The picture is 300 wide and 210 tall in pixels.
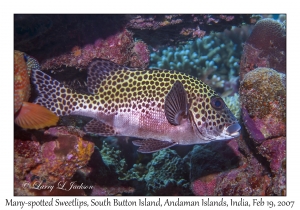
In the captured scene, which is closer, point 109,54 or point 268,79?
point 268,79

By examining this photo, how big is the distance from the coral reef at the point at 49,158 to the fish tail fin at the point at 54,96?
32 centimetres

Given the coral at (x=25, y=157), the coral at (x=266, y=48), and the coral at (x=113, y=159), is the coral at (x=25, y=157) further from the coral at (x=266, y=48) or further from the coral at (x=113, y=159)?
the coral at (x=266, y=48)

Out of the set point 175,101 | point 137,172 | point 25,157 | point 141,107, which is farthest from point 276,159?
point 25,157

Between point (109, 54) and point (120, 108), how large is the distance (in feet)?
4.26

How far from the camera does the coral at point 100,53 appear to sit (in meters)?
3.97

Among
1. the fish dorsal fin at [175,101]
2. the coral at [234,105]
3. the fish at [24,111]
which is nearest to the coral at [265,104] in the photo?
the fish dorsal fin at [175,101]

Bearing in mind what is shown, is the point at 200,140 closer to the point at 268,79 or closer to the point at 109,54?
the point at 268,79

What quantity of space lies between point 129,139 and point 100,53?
222 cm

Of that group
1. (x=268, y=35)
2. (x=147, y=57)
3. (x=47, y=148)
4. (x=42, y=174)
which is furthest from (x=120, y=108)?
(x=268, y=35)

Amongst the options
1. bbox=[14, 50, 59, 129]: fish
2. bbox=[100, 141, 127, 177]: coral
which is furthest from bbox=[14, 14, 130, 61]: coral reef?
bbox=[100, 141, 127, 177]: coral

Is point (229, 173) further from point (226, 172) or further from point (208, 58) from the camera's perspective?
point (208, 58)

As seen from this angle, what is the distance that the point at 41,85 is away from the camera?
315 cm

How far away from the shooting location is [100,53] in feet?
13.3

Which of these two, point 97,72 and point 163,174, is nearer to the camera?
point 97,72
